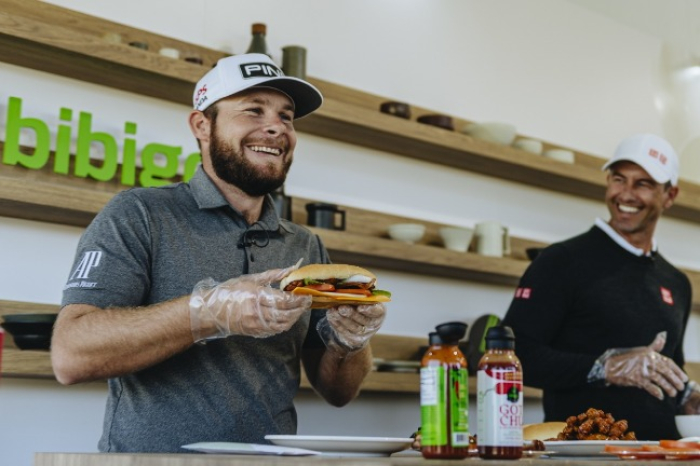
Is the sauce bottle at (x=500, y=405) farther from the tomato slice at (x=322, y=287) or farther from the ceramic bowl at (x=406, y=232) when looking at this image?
the ceramic bowl at (x=406, y=232)

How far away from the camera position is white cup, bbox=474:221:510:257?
416 centimetres

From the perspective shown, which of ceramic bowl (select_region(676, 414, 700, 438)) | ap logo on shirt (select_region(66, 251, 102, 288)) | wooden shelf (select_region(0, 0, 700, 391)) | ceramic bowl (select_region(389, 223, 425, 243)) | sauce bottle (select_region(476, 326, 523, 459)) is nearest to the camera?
sauce bottle (select_region(476, 326, 523, 459))

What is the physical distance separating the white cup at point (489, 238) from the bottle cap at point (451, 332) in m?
2.82

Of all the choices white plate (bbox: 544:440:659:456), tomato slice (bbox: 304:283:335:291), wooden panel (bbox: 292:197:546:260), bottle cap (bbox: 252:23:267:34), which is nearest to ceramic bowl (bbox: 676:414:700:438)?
white plate (bbox: 544:440:659:456)

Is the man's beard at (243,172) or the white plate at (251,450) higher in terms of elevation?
the man's beard at (243,172)

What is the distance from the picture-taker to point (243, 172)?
226 centimetres

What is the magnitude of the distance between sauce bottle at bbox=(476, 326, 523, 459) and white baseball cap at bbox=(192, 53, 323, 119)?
3.69 ft

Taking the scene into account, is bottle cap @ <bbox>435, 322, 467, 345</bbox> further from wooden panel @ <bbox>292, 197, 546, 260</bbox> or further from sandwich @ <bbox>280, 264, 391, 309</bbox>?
wooden panel @ <bbox>292, 197, 546, 260</bbox>

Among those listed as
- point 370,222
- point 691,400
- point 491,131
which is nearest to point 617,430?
point 691,400

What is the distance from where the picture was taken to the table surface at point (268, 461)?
A: 4.16 ft

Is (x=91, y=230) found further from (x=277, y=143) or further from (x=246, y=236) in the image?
(x=277, y=143)

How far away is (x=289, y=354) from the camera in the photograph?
219cm

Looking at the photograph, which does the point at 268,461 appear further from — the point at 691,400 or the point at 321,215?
the point at 321,215

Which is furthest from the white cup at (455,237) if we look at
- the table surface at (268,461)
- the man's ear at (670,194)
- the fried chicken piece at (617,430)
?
the table surface at (268,461)
